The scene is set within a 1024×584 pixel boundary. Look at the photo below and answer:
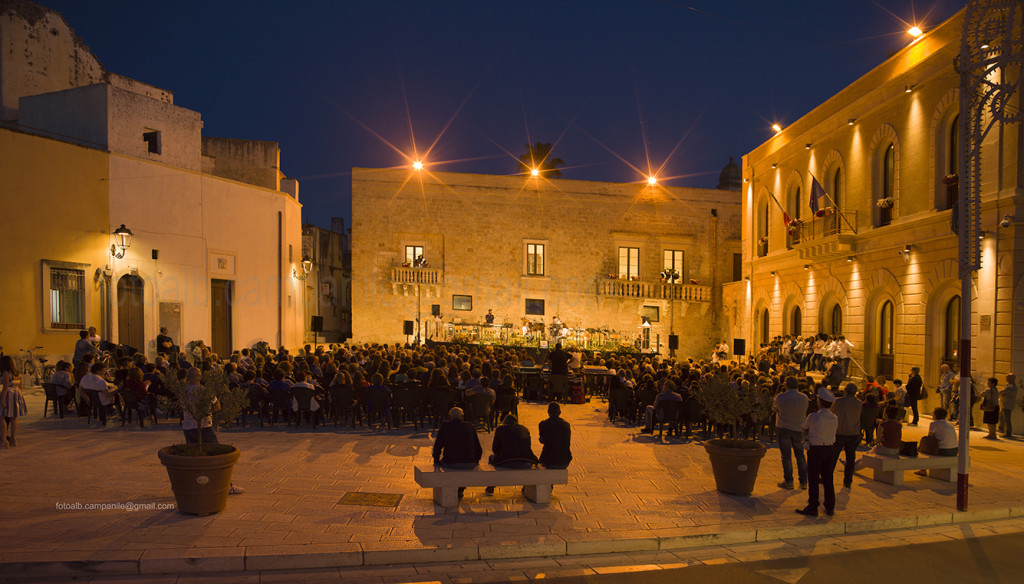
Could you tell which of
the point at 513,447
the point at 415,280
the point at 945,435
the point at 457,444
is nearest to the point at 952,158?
the point at 945,435

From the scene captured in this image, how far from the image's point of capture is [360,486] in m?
7.61

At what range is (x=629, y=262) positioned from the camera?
32.9 m

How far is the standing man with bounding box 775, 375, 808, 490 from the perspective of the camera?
7809mm

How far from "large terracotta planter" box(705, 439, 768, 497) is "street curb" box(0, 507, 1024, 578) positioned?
0.95 m

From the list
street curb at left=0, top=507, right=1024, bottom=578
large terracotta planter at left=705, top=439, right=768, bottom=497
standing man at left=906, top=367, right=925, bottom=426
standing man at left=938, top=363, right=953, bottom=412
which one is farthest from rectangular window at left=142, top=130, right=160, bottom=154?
standing man at left=938, top=363, right=953, bottom=412

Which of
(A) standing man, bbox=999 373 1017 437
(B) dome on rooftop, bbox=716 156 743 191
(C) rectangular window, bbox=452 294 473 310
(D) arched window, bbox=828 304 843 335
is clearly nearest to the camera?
(A) standing man, bbox=999 373 1017 437

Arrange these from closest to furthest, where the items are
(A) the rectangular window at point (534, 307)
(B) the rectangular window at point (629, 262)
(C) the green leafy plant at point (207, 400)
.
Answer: (C) the green leafy plant at point (207, 400), (A) the rectangular window at point (534, 307), (B) the rectangular window at point (629, 262)

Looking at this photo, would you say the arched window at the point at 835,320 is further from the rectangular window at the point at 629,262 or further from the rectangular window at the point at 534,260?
the rectangular window at the point at 534,260

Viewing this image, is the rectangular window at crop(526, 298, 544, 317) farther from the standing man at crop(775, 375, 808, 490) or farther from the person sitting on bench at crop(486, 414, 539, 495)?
the person sitting on bench at crop(486, 414, 539, 495)

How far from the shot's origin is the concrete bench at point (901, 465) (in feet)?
27.2

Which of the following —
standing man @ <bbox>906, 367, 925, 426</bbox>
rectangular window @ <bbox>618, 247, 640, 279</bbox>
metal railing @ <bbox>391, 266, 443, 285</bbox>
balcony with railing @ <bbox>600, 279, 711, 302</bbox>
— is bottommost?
standing man @ <bbox>906, 367, 925, 426</bbox>

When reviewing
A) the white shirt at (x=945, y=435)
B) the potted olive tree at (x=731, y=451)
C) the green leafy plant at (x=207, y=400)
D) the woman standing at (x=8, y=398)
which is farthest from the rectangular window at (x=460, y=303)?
the green leafy plant at (x=207, y=400)

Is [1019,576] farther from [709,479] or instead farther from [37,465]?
[37,465]

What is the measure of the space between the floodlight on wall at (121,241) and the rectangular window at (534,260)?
1832 cm
